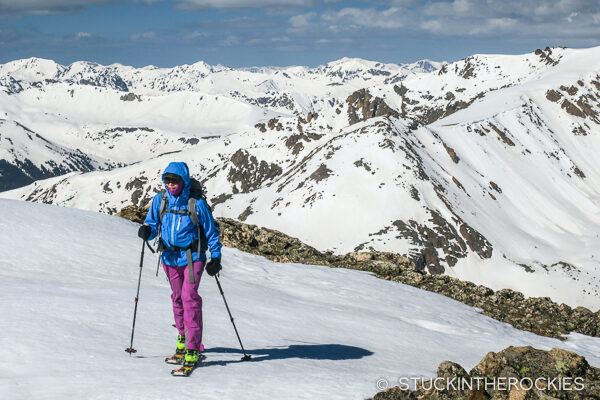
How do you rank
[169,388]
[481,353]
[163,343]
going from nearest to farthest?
[169,388]
[163,343]
[481,353]

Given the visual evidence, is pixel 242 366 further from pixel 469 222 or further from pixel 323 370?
pixel 469 222

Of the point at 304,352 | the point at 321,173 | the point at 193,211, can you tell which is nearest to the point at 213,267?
the point at 193,211

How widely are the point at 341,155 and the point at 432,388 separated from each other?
151910 mm

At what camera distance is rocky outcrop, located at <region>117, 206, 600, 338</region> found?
21844 mm

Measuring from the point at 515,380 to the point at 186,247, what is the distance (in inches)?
259

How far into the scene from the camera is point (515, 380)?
9172 mm

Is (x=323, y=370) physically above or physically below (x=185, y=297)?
below

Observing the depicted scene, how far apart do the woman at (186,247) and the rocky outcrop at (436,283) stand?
51.2ft

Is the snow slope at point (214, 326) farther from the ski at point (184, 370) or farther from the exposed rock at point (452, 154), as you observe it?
the exposed rock at point (452, 154)

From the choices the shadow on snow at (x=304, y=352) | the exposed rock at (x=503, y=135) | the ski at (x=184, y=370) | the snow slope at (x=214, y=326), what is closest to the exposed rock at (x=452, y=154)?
the exposed rock at (x=503, y=135)

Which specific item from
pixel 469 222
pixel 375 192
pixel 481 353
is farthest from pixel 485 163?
pixel 481 353

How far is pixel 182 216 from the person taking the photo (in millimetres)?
9797

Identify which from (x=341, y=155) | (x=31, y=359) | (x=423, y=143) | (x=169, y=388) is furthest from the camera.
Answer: (x=423, y=143)

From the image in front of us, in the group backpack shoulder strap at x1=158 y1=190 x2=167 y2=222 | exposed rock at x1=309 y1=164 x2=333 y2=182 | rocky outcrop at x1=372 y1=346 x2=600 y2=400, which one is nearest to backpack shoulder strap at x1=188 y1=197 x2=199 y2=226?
backpack shoulder strap at x1=158 y1=190 x2=167 y2=222
